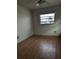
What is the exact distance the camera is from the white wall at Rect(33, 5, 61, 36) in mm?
5518

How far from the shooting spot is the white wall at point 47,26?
552cm

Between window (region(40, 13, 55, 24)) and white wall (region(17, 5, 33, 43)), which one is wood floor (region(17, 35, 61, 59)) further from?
window (region(40, 13, 55, 24))

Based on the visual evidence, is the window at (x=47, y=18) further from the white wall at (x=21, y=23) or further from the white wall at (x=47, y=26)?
the white wall at (x=21, y=23)

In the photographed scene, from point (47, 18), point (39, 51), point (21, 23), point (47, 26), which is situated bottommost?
point (39, 51)

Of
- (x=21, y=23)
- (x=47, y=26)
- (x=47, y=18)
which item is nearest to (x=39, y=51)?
(x=21, y=23)

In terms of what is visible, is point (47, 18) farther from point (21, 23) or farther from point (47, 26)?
point (21, 23)

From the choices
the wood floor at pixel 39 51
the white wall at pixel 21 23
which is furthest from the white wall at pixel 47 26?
the wood floor at pixel 39 51

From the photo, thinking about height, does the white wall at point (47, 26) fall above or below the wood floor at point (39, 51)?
above

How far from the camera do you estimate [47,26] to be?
5.94m

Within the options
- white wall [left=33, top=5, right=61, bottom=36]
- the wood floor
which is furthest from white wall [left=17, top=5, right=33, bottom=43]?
white wall [left=33, top=5, right=61, bottom=36]
